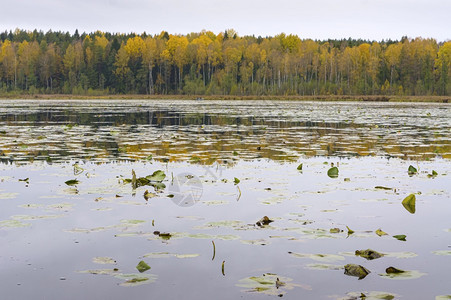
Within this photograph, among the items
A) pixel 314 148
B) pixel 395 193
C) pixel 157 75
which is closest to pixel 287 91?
pixel 157 75

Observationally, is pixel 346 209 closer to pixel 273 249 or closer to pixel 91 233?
pixel 273 249

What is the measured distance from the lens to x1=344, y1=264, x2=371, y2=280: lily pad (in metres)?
4.70

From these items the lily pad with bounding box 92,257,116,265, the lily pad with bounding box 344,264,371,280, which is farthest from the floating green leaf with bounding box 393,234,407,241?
the lily pad with bounding box 92,257,116,265

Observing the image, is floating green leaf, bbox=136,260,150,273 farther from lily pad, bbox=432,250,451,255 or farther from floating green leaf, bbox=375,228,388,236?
lily pad, bbox=432,250,451,255

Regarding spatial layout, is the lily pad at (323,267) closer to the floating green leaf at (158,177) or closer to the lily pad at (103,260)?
the lily pad at (103,260)

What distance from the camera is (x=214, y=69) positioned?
12769 centimetres

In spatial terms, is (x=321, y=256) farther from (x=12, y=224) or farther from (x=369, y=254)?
(x=12, y=224)

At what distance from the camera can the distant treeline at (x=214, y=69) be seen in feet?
355

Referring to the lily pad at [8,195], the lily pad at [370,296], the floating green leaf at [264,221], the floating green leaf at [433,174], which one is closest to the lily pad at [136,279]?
Result: the lily pad at [370,296]

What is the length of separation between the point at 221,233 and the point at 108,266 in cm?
161

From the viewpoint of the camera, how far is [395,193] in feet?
27.7

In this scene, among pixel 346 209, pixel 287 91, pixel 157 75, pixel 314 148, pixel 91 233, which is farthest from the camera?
pixel 157 75

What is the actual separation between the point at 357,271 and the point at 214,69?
125 m

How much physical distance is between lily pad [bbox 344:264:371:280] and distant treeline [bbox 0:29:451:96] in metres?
101
